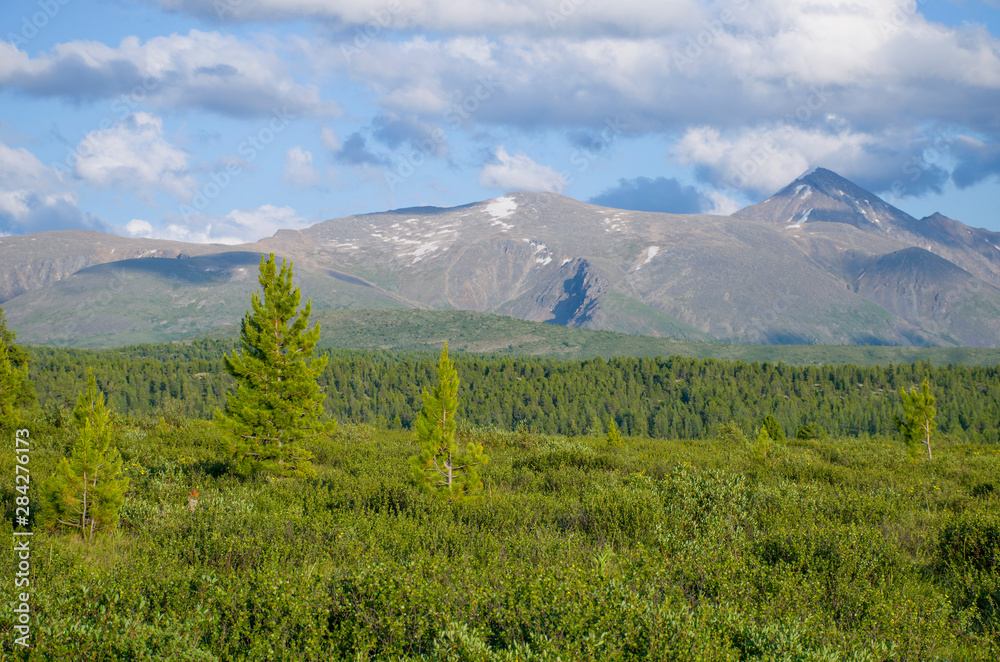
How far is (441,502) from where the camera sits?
13812 millimetres

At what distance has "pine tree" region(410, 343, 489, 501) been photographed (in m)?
14.7

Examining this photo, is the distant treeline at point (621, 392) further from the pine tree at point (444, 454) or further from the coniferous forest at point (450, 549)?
the pine tree at point (444, 454)

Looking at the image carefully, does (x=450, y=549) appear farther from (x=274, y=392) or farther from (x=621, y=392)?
(x=621, y=392)

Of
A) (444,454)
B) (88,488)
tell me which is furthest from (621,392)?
(88,488)

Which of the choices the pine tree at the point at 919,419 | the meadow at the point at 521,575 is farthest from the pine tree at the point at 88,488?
the pine tree at the point at 919,419

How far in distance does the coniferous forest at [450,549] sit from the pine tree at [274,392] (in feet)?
0.24

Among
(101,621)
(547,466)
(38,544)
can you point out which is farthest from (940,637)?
(547,466)

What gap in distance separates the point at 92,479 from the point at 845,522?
1408 centimetres

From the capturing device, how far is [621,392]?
16388cm

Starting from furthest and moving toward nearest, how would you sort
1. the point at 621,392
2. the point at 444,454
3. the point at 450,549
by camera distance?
1. the point at 621,392
2. the point at 444,454
3. the point at 450,549

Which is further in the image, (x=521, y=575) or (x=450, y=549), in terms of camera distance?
(x=450, y=549)

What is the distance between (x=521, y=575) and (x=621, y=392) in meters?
159

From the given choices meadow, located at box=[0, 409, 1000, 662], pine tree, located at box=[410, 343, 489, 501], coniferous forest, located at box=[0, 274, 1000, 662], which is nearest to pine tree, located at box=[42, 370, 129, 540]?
coniferous forest, located at box=[0, 274, 1000, 662]

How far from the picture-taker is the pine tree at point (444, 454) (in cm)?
1474
